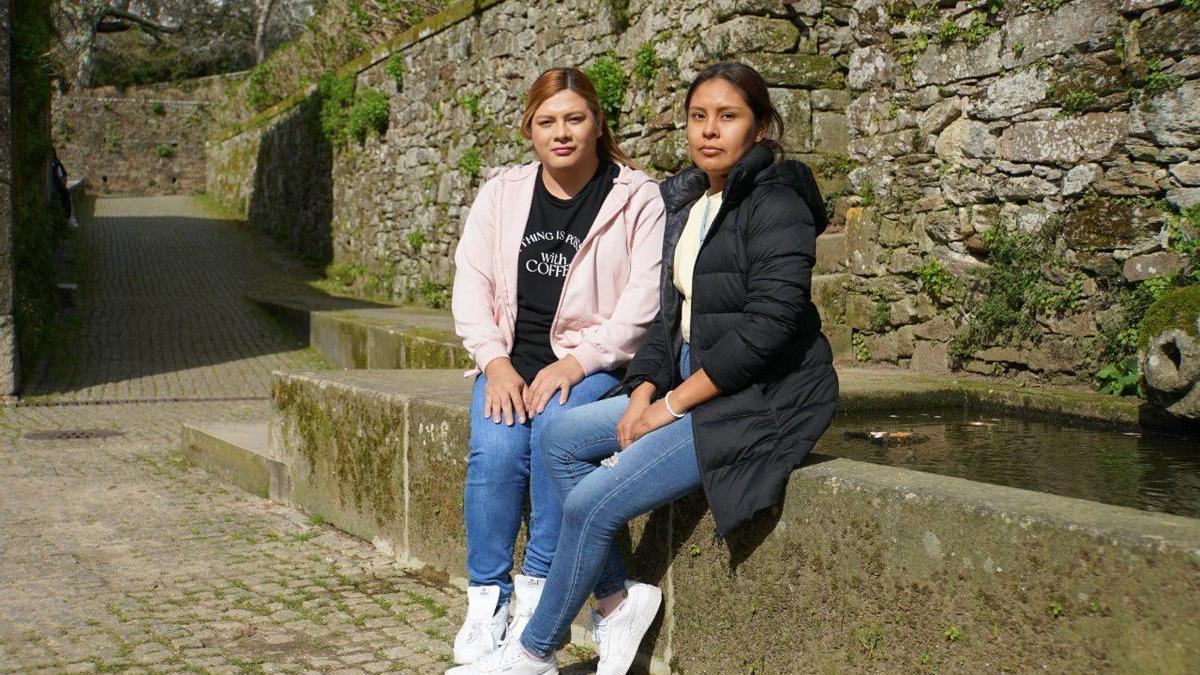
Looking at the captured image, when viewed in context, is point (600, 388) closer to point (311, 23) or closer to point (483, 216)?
point (483, 216)

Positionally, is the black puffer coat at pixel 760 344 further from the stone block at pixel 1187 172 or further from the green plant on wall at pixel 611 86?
the green plant on wall at pixel 611 86

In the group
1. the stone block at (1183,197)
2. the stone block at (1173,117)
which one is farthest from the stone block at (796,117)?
the stone block at (1183,197)

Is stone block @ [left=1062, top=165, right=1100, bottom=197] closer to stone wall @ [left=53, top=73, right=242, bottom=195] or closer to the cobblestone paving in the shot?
the cobblestone paving

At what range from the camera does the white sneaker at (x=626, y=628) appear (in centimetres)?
326

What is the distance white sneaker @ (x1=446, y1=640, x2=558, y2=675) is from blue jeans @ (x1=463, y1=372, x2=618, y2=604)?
0.23 metres

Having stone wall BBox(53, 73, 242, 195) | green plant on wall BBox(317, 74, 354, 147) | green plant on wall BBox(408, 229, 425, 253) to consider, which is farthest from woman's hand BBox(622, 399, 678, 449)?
stone wall BBox(53, 73, 242, 195)

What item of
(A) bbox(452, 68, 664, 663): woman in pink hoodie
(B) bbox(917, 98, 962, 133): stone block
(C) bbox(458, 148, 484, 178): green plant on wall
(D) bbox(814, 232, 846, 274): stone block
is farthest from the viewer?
(C) bbox(458, 148, 484, 178): green plant on wall

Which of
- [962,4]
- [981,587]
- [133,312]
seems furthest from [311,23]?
[981,587]

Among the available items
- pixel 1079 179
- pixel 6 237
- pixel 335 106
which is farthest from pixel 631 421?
pixel 335 106

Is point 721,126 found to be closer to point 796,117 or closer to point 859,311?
point 859,311

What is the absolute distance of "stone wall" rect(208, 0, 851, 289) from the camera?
25.6ft

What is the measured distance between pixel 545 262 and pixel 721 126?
802mm

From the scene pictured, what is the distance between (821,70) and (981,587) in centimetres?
583

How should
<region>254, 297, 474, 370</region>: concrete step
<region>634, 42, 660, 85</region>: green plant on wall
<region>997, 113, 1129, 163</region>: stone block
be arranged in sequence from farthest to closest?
<region>634, 42, 660, 85</region>: green plant on wall → <region>254, 297, 474, 370</region>: concrete step → <region>997, 113, 1129, 163</region>: stone block
